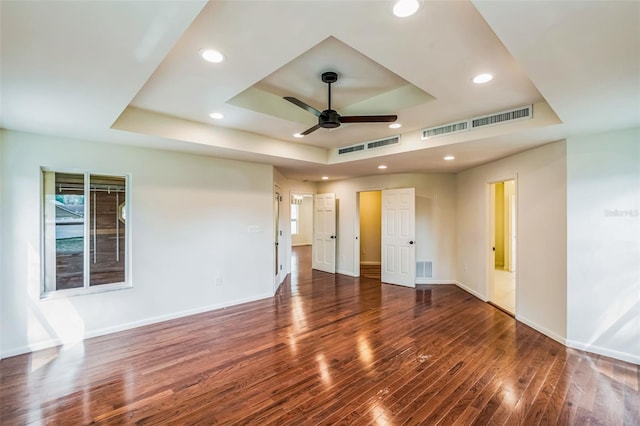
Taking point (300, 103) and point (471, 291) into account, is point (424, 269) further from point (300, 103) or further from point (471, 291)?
point (300, 103)

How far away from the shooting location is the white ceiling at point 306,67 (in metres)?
1.48

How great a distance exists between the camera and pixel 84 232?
3.75m

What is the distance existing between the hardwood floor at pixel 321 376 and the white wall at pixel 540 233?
1.11 ft

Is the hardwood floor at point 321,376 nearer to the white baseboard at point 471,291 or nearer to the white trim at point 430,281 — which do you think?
the white baseboard at point 471,291

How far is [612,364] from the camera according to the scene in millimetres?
3049

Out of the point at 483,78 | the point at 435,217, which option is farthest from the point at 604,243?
the point at 435,217

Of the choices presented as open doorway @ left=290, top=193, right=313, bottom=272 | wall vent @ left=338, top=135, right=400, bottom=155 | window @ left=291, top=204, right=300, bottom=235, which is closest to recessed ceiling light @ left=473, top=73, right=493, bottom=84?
wall vent @ left=338, top=135, right=400, bottom=155

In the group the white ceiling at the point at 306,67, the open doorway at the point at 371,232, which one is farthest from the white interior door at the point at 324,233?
the white ceiling at the point at 306,67

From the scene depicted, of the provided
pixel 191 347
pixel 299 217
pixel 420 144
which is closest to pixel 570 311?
pixel 420 144

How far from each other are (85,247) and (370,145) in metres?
4.22

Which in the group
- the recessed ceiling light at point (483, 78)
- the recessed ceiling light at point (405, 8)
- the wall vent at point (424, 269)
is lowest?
the wall vent at point (424, 269)

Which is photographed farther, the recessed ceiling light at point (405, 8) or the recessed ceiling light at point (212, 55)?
the recessed ceiling light at point (212, 55)

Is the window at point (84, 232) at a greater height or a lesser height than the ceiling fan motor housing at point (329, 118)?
lesser

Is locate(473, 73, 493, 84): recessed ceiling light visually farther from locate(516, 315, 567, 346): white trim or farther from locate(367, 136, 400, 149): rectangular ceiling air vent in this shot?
locate(516, 315, 567, 346): white trim
